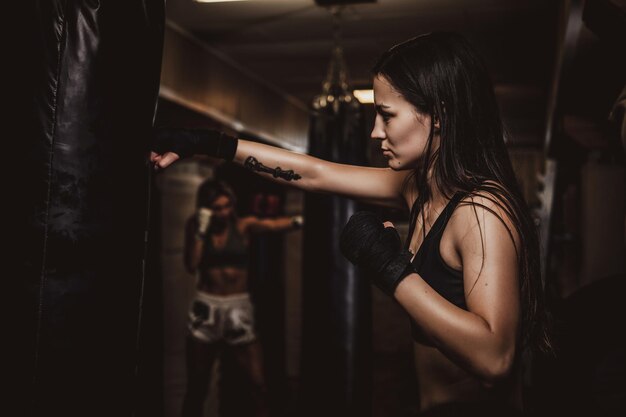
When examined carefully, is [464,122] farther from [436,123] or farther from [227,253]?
[227,253]

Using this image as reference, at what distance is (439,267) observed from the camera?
1.56 metres

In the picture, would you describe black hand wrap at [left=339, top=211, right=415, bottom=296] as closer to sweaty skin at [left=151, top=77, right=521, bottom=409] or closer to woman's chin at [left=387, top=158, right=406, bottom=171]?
sweaty skin at [left=151, top=77, right=521, bottom=409]

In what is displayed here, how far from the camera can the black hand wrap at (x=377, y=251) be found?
1458mm

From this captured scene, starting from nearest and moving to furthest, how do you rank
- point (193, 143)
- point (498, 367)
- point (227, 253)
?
1. point (498, 367)
2. point (193, 143)
3. point (227, 253)

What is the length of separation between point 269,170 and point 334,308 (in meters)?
2.22

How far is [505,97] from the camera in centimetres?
904

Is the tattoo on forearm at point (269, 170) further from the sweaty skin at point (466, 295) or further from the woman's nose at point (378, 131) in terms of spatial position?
the woman's nose at point (378, 131)

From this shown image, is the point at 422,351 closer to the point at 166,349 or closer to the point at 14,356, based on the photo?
the point at 14,356

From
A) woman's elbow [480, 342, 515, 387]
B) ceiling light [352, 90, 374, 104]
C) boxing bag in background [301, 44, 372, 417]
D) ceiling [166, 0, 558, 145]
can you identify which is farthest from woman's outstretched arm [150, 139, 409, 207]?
ceiling light [352, 90, 374, 104]

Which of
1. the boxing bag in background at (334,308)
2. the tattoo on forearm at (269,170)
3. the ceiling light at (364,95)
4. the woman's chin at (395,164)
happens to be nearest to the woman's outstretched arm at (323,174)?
the tattoo on forearm at (269,170)

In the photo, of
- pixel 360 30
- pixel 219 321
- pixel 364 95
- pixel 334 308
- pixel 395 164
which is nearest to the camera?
pixel 395 164

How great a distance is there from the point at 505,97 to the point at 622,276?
656 centimetres

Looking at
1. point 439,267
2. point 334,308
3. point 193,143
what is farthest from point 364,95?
point 439,267

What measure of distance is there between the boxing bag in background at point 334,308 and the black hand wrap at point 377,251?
252cm
